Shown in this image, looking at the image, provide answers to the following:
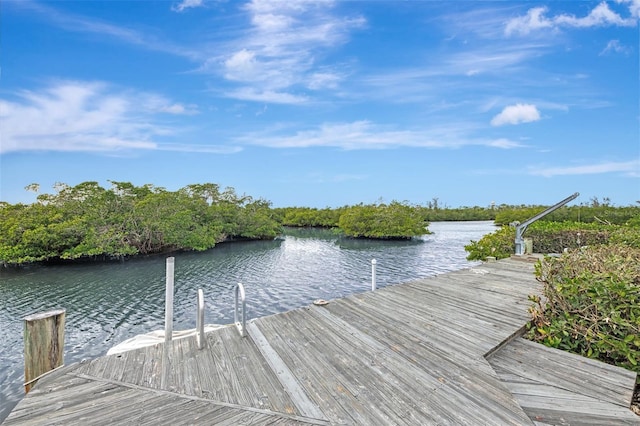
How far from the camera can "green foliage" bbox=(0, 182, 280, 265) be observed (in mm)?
13812

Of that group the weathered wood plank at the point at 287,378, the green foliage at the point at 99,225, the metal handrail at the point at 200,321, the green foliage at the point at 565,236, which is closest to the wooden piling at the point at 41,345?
the metal handrail at the point at 200,321

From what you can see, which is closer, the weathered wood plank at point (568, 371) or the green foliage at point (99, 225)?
the weathered wood plank at point (568, 371)

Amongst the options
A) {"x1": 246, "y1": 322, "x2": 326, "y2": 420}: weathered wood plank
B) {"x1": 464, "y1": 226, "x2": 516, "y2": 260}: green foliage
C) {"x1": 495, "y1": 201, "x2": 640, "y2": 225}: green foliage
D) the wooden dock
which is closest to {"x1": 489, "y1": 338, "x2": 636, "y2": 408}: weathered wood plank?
the wooden dock

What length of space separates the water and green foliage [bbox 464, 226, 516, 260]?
9.12ft

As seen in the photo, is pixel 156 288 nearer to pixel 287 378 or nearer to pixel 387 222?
pixel 287 378

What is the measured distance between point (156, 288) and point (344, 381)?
10.2 meters

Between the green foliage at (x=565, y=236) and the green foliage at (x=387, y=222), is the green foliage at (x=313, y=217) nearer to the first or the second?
the green foliage at (x=387, y=222)

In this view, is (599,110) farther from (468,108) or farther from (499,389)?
(499,389)

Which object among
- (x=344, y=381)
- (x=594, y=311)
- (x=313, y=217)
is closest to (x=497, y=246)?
(x=594, y=311)

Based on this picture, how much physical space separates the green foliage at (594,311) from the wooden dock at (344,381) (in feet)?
0.57

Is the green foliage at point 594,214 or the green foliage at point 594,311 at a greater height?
the green foliage at point 594,214

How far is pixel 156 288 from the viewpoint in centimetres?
A: 1039

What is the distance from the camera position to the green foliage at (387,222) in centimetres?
2514

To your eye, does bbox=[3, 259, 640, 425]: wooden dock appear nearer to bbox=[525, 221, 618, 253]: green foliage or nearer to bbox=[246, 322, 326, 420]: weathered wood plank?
bbox=[246, 322, 326, 420]: weathered wood plank
